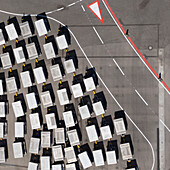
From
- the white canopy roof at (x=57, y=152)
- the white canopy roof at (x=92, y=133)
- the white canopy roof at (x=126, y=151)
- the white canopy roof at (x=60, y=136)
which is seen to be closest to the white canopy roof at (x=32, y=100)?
the white canopy roof at (x=60, y=136)

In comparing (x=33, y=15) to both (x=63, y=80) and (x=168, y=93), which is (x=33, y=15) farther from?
(x=168, y=93)

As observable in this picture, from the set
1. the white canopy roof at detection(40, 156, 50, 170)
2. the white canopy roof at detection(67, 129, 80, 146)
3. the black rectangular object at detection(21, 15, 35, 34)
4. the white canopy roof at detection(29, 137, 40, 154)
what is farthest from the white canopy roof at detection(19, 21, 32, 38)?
the white canopy roof at detection(40, 156, 50, 170)

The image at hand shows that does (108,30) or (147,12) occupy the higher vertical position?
(147,12)

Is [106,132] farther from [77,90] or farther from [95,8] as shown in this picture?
[95,8]

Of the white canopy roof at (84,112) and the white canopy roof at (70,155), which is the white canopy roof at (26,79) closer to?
the white canopy roof at (84,112)

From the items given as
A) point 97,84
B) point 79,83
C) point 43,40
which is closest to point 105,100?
point 97,84

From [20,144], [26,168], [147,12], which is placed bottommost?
[26,168]
